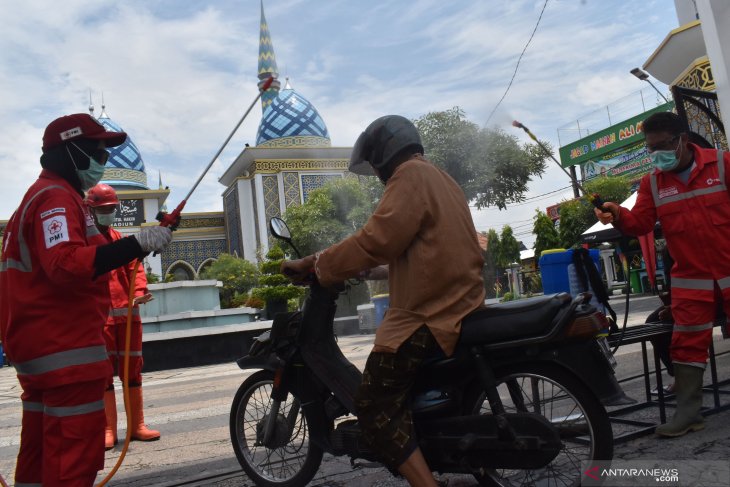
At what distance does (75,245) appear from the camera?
7.87ft

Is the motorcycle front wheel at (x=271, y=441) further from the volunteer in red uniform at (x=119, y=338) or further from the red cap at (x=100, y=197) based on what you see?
the red cap at (x=100, y=197)

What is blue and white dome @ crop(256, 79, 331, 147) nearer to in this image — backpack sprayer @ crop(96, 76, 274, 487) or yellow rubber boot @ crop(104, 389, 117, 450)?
yellow rubber boot @ crop(104, 389, 117, 450)

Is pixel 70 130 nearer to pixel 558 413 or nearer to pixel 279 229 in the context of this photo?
pixel 279 229

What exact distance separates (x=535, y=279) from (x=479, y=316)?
31550 millimetres

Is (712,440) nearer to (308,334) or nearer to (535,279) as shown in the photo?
(308,334)

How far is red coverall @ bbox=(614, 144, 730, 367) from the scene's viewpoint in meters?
3.50

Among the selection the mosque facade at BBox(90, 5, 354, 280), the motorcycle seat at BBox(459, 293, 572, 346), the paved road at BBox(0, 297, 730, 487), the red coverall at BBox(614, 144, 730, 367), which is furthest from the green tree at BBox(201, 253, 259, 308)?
the motorcycle seat at BBox(459, 293, 572, 346)

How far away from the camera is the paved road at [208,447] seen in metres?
3.18

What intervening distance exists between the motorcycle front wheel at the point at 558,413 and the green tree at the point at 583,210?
2698 centimetres

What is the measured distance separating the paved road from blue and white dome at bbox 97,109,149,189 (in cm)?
3351

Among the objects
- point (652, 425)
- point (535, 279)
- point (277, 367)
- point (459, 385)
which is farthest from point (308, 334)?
point (535, 279)

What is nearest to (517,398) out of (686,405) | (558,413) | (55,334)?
(558,413)

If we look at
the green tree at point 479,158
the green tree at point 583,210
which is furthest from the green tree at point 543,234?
the green tree at point 479,158

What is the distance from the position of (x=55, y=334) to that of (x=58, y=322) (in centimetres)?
5
